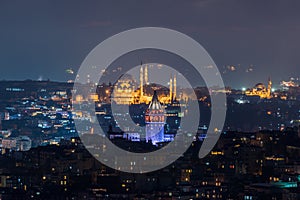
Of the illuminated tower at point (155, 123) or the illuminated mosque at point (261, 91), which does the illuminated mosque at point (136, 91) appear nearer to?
the illuminated mosque at point (261, 91)

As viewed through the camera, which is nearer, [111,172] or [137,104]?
[111,172]

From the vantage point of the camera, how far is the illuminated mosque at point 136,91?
2126 inches

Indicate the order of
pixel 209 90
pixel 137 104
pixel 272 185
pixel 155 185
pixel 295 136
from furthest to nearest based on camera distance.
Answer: pixel 209 90 → pixel 137 104 → pixel 295 136 → pixel 155 185 → pixel 272 185

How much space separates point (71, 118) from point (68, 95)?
39.2ft

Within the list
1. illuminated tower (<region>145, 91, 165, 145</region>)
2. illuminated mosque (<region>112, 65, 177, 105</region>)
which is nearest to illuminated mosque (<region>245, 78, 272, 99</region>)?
illuminated mosque (<region>112, 65, 177, 105</region>)

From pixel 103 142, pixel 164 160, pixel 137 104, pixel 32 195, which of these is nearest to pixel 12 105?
pixel 137 104

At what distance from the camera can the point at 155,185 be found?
87.7ft

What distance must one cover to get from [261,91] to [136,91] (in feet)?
34.8

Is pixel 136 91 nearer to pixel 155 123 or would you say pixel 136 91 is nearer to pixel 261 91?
pixel 261 91

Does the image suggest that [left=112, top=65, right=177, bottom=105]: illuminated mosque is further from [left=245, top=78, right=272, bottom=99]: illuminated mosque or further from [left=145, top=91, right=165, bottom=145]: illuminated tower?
[left=145, top=91, right=165, bottom=145]: illuminated tower

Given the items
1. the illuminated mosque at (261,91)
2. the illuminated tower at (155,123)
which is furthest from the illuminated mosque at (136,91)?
the illuminated tower at (155,123)

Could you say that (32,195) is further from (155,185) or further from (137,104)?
(137,104)

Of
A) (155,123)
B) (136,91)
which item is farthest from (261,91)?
(155,123)

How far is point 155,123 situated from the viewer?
126ft
